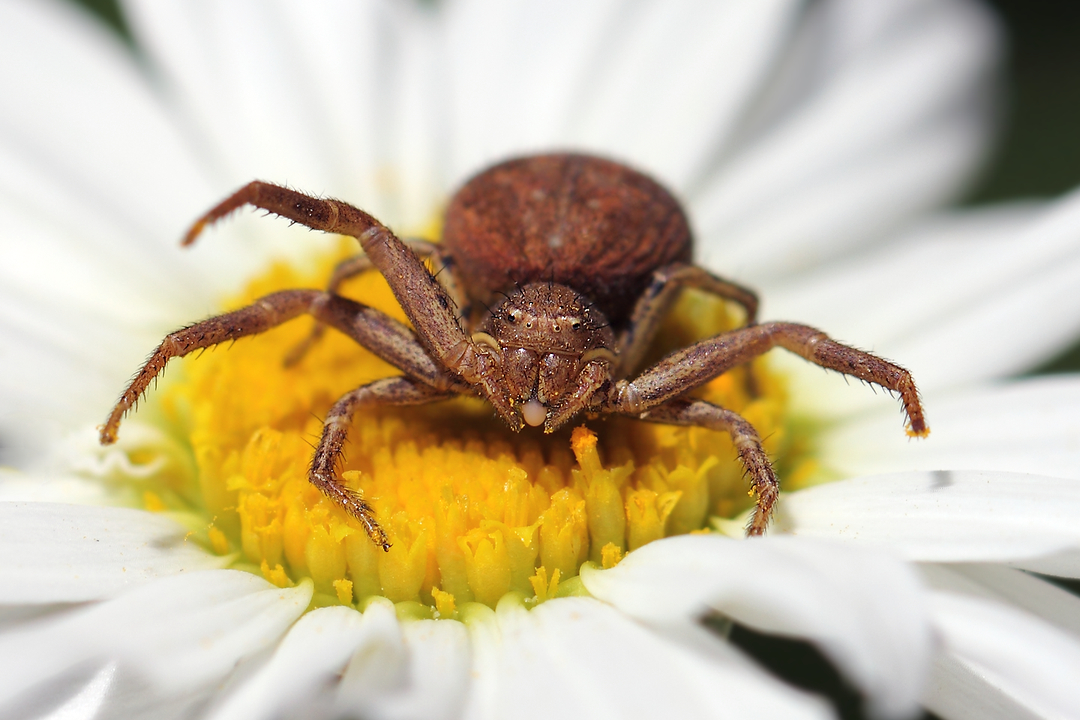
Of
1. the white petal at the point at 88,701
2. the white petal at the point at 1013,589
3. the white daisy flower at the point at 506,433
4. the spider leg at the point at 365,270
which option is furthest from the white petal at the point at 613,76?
the white petal at the point at 88,701

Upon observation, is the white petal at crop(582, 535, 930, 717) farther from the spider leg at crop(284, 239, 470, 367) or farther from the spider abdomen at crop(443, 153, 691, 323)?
the spider leg at crop(284, 239, 470, 367)

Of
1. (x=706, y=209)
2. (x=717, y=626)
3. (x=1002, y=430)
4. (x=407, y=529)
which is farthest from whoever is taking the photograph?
(x=706, y=209)

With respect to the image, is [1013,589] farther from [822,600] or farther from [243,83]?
[243,83]

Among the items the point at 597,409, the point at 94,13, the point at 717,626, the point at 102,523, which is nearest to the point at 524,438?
the point at 597,409

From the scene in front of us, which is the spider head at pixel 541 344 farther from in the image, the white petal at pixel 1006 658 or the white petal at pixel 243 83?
the white petal at pixel 243 83

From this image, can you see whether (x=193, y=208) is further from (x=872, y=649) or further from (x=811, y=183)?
(x=872, y=649)
